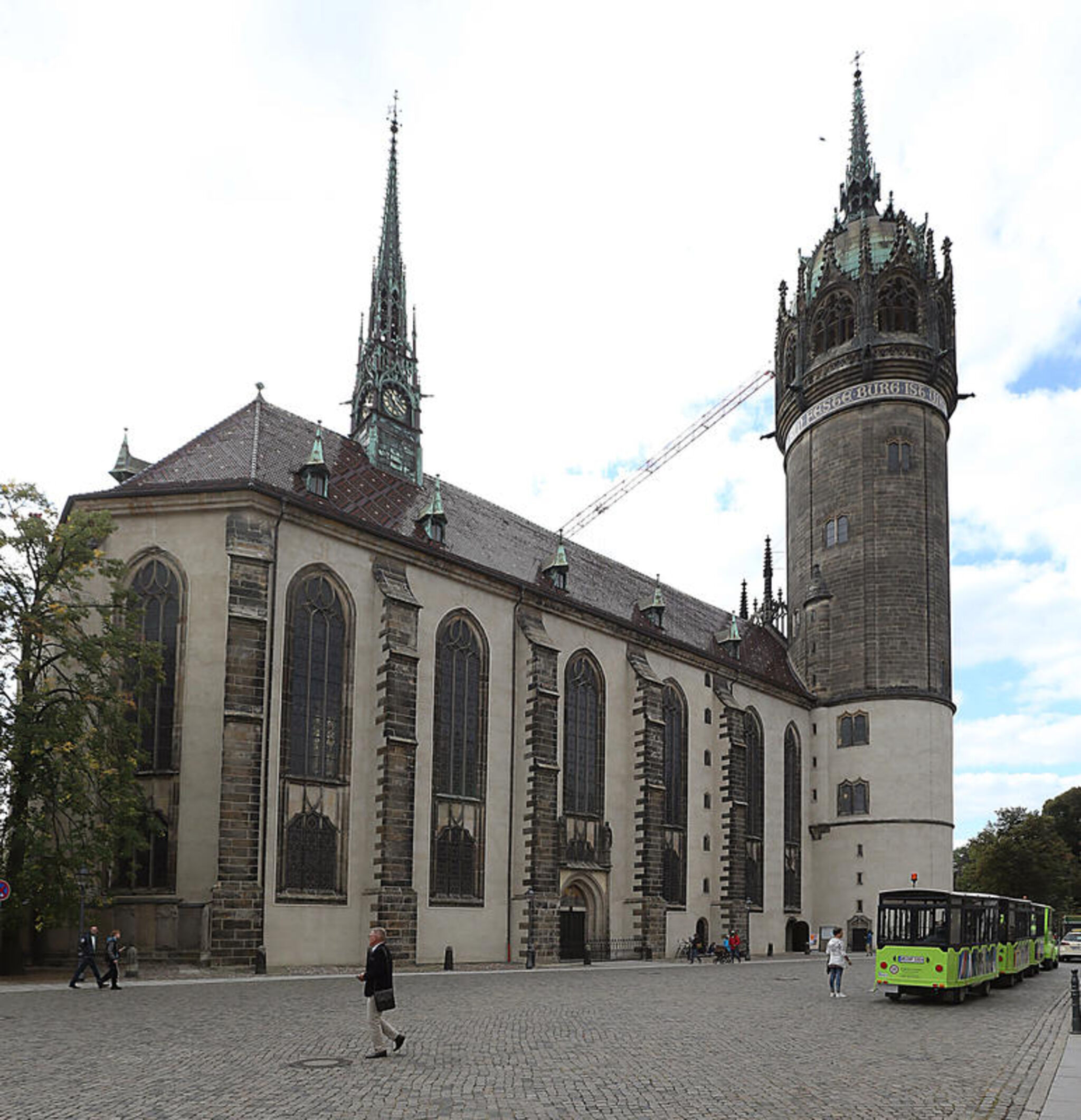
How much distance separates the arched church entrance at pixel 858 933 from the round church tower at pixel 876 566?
96 millimetres

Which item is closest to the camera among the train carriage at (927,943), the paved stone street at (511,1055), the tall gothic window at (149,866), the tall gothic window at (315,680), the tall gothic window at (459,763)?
the paved stone street at (511,1055)

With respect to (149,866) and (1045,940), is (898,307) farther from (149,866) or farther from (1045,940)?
(149,866)

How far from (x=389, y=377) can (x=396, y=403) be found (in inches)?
51.4

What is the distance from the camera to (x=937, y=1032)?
20391mm

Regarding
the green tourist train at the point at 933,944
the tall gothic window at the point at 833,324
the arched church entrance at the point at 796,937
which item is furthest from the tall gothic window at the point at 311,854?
the tall gothic window at the point at 833,324

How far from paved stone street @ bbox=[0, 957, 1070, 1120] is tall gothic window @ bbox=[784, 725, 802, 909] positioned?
32.1 m

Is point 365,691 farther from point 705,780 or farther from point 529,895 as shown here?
point 705,780

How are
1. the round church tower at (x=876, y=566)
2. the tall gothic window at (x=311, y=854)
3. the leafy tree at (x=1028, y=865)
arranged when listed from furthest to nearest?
the leafy tree at (x=1028, y=865), the round church tower at (x=876, y=566), the tall gothic window at (x=311, y=854)

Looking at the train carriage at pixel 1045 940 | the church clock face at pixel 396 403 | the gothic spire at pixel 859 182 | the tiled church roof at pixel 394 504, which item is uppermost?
the gothic spire at pixel 859 182

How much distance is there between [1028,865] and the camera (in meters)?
84.4

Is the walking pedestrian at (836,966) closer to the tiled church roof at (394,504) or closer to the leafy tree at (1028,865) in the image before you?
the tiled church roof at (394,504)

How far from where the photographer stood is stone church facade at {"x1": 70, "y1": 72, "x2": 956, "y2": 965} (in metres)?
34.3

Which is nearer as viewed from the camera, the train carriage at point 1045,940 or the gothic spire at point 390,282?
the train carriage at point 1045,940

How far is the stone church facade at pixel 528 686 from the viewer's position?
3434 cm
